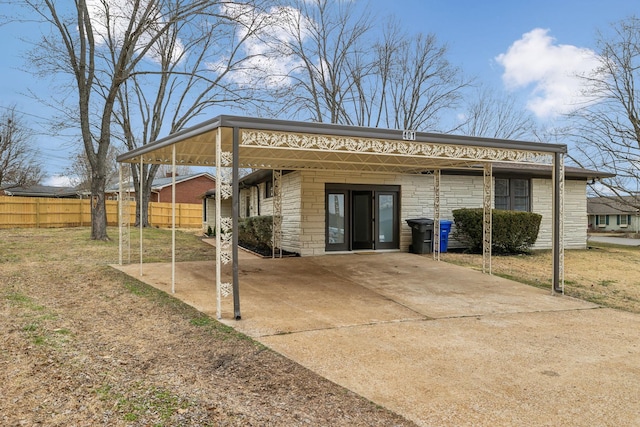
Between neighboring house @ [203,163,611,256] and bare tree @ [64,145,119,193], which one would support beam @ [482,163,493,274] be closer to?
neighboring house @ [203,163,611,256]

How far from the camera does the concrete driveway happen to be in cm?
343

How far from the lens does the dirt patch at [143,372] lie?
120 inches

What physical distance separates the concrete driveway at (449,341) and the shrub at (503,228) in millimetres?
3905

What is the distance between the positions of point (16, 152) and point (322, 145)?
1359 inches

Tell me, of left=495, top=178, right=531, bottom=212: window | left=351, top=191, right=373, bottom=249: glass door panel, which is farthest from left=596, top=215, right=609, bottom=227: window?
left=351, top=191, right=373, bottom=249: glass door panel

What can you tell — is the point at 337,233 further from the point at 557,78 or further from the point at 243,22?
the point at 557,78

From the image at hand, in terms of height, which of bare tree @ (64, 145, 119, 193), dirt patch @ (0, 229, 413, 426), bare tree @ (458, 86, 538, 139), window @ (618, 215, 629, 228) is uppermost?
bare tree @ (458, 86, 538, 139)

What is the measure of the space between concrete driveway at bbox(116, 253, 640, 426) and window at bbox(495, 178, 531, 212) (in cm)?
586

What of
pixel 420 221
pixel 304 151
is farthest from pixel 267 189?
pixel 304 151

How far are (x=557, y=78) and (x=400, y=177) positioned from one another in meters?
12.8

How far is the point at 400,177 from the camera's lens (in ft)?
44.1

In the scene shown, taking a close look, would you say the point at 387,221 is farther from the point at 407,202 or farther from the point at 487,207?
the point at 487,207

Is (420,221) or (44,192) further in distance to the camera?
(44,192)

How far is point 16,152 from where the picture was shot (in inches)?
1267
